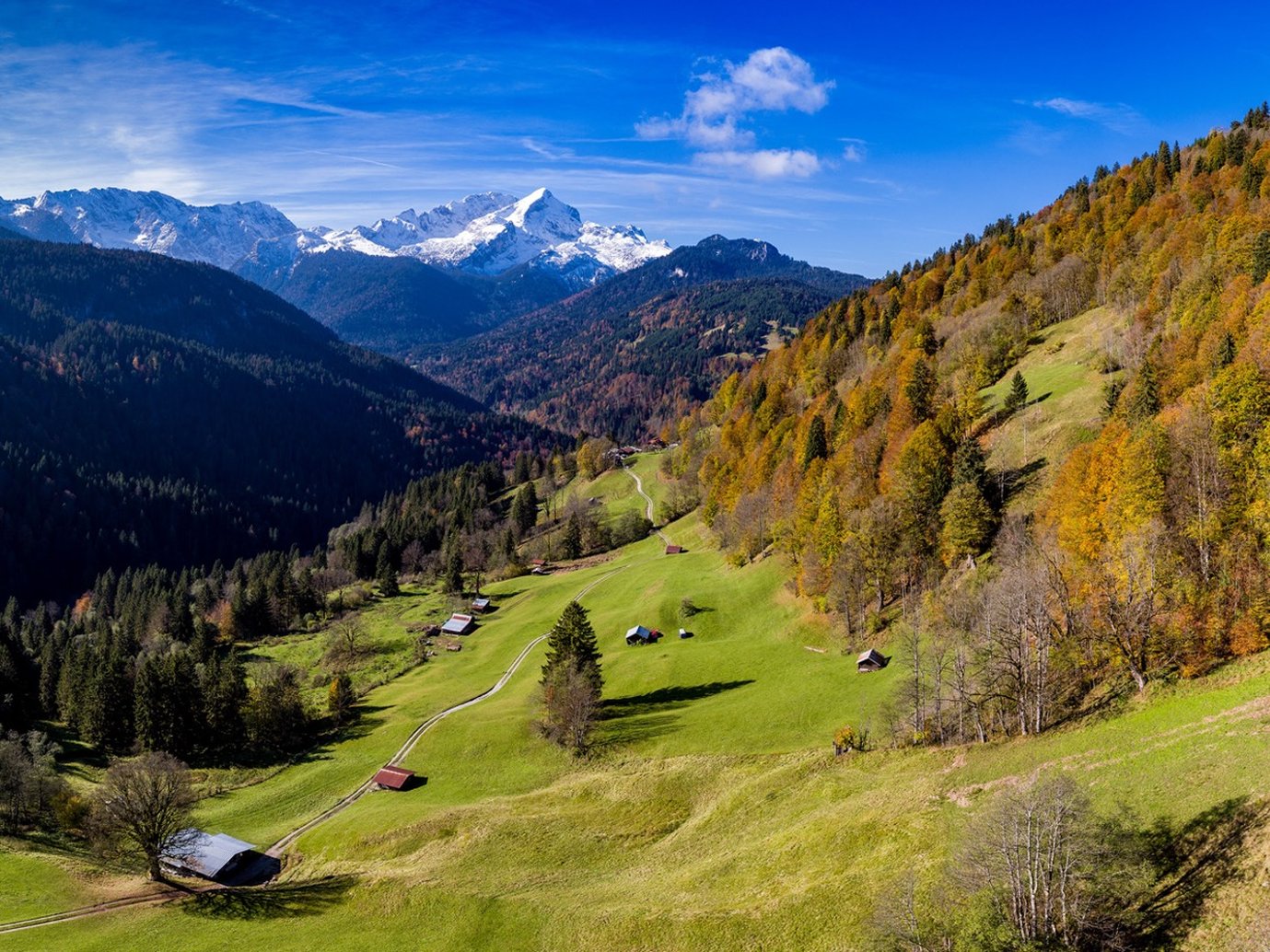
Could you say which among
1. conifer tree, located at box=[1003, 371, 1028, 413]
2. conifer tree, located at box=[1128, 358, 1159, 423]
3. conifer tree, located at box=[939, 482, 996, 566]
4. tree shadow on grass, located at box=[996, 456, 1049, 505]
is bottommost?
conifer tree, located at box=[939, 482, 996, 566]

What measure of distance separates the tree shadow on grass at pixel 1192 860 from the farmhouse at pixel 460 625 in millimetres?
101832

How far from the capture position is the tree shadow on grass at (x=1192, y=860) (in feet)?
82.2

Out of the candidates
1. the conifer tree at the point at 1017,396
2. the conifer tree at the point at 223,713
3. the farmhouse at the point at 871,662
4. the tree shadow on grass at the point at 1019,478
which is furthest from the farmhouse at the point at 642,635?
the conifer tree at the point at 1017,396

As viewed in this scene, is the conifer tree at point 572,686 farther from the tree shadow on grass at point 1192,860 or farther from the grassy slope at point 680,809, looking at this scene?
the tree shadow on grass at point 1192,860

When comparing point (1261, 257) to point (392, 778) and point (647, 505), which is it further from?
point (647, 505)

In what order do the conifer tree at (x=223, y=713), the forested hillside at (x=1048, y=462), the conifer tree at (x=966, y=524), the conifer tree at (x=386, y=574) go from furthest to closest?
the conifer tree at (x=386, y=574) → the conifer tree at (x=223, y=713) → the conifer tree at (x=966, y=524) → the forested hillside at (x=1048, y=462)

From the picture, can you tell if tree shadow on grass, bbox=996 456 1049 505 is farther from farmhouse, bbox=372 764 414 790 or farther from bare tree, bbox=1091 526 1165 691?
farmhouse, bbox=372 764 414 790

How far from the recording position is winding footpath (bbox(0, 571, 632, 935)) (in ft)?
156

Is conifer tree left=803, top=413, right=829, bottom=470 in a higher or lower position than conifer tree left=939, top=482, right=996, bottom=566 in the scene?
higher

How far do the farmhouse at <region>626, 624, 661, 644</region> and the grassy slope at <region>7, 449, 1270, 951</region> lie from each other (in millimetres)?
6073

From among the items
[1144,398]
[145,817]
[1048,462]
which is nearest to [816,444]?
[1048,462]

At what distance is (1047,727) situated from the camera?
44750 mm

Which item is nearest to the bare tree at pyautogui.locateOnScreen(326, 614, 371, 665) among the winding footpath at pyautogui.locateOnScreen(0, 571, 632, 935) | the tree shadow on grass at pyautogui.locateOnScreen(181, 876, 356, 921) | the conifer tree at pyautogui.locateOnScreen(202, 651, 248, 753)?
the conifer tree at pyautogui.locateOnScreen(202, 651, 248, 753)

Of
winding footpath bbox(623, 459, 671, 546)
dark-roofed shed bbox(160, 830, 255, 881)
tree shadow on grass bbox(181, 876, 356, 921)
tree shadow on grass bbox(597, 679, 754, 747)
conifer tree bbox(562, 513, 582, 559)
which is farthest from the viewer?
conifer tree bbox(562, 513, 582, 559)
